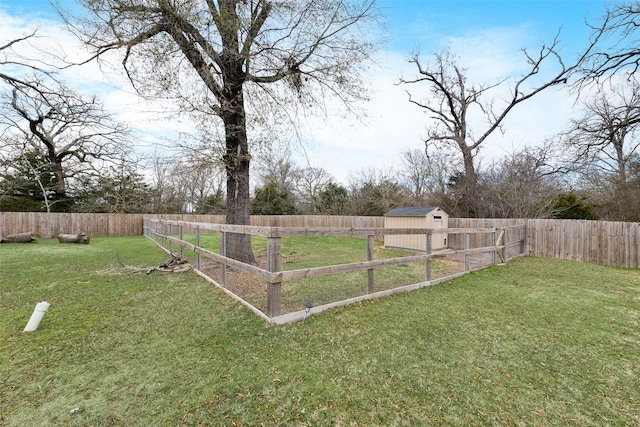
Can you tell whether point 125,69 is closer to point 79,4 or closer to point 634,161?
point 79,4

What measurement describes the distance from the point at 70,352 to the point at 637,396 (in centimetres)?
481

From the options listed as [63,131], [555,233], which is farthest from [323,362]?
[63,131]

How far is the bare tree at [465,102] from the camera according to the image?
562 inches

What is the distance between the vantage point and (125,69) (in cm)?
592

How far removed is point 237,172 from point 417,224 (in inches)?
285

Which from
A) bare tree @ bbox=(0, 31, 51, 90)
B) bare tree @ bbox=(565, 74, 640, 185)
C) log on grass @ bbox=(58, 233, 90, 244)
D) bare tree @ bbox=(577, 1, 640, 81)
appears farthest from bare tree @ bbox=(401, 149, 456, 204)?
bare tree @ bbox=(0, 31, 51, 90)

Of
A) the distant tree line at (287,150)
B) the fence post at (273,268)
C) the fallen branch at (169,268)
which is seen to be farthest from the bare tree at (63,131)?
the fence post at (273,268)

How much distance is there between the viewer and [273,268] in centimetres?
326

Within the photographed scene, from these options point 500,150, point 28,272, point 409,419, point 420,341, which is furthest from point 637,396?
point 500,150

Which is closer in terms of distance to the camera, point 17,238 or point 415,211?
point 415,211

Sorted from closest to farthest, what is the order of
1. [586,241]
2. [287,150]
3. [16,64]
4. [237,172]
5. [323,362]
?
1. [323,362]
2. [237,172]
3. [287,150]
4. [586,241]
5. [16,64]

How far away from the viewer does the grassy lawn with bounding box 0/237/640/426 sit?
74.4 inches

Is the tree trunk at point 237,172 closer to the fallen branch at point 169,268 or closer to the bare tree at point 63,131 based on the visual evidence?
the fallen branch at point 169,268

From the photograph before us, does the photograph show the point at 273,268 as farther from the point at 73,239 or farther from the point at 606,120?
the point at 73,239
